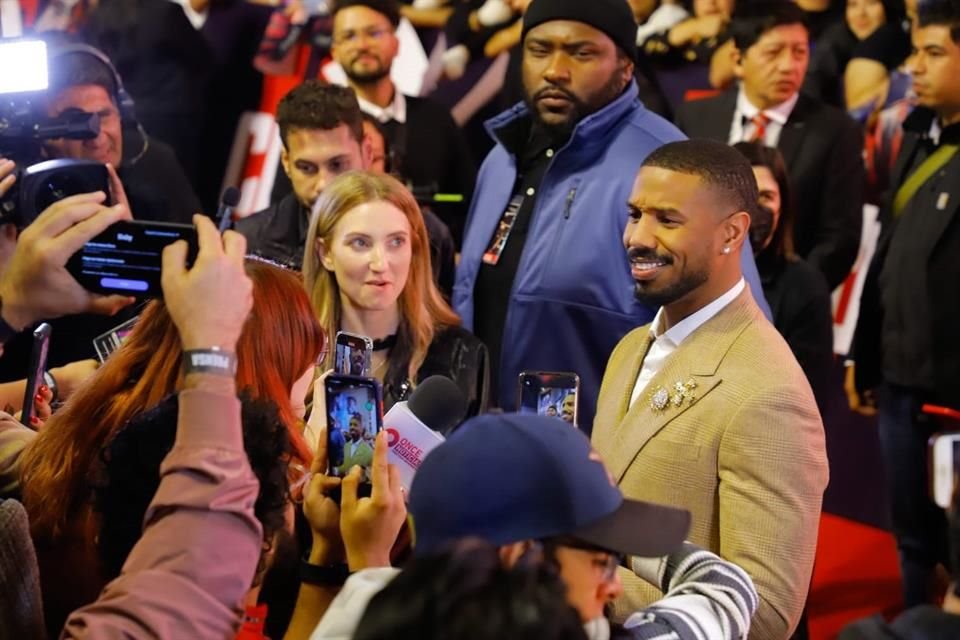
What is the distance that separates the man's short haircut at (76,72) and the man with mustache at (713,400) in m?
2.26

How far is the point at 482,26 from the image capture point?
7.12m

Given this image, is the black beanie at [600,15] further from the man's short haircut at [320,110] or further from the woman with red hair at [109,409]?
the woman with red hair at [109,409]

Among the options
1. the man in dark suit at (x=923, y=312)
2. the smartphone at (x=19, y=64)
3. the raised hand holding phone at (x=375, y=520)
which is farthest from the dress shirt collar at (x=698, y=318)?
the man in dark suit at (x=923, y=312)

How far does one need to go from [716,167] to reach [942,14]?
2110 millimetres

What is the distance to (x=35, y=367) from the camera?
3047 millimetres

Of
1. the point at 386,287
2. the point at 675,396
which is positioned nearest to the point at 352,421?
the point at 675,396

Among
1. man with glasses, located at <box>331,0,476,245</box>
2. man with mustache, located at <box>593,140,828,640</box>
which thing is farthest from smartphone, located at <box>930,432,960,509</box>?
man with glasses, located at <box>331,0,476,245</box>

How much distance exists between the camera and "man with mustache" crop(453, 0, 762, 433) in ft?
13.9

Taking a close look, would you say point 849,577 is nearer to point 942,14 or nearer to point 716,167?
point 942,14

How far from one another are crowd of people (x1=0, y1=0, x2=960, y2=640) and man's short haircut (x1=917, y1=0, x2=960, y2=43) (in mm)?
10

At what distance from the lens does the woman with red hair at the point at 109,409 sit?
8.16ft

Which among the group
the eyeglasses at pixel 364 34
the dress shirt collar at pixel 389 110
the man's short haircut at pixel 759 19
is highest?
the man's short haircut at pixel 759 19

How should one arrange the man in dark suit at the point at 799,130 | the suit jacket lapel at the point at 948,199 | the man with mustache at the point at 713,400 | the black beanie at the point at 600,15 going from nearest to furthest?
the man with mustache at the point at 713,400, the black beanie at the point at 600,15, the suit jacket lapel at the point at 948,199, the man in dark suit at the point at 799,130

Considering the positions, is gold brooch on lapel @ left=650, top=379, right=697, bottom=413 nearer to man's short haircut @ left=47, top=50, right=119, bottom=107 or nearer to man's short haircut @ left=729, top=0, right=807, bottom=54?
man's short haircut @ left=47, top=50, right=119, bottom=107
